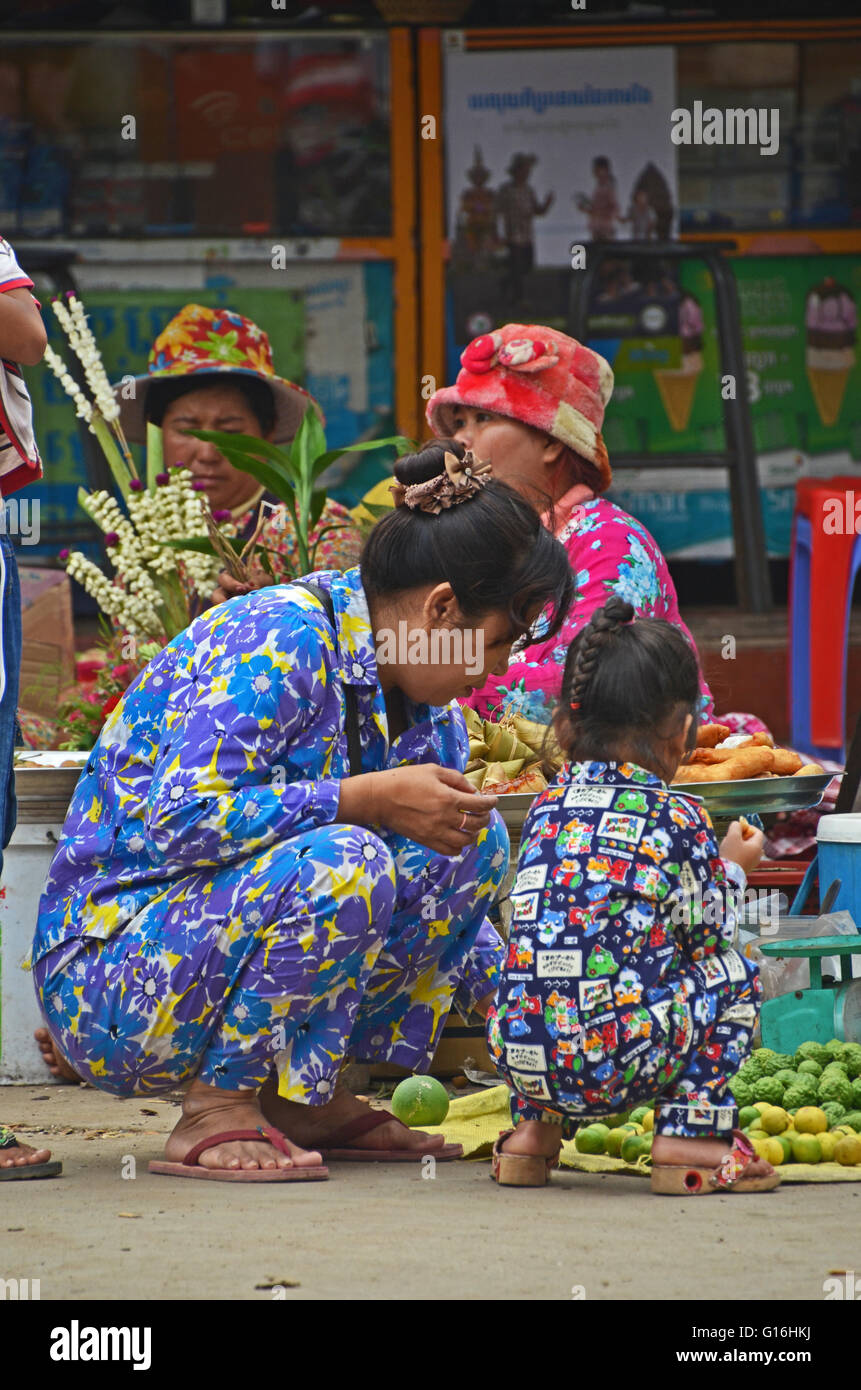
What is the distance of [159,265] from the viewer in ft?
19.0

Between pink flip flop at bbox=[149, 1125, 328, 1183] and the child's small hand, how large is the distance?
77 cm

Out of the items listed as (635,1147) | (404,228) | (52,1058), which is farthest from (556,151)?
(635,1147)

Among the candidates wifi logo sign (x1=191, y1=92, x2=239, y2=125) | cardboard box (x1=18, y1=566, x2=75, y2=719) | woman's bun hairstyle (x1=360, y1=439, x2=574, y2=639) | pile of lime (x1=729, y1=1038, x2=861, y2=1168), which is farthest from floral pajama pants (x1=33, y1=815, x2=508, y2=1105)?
wifi logo sign (x1=191, y1=92, x2=239, y2=125)

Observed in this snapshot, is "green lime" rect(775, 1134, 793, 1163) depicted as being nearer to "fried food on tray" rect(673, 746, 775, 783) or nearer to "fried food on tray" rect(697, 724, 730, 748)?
"fried food on tray" rect(673, 746, 775, 783)

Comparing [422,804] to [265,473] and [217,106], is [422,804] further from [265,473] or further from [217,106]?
[217,106]

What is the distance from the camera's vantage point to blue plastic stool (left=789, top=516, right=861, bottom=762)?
5.41 meters

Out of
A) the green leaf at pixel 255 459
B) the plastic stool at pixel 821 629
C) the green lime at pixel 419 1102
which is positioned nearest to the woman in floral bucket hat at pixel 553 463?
the green leaf at pixel 255 459

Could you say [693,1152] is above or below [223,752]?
below

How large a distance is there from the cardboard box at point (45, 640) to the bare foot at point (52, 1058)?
3.57 feet

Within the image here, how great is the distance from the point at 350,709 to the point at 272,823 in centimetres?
27

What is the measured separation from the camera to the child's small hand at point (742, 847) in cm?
264

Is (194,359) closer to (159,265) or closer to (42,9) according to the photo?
(159,265)

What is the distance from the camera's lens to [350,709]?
104 inches

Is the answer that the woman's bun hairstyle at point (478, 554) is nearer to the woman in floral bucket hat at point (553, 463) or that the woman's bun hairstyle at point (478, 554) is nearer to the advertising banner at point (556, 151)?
the woman in floral bucket hat at point (553, 463)
